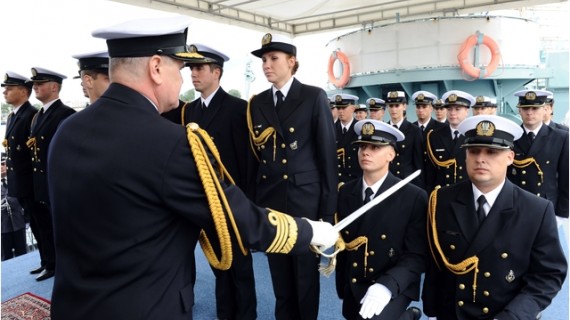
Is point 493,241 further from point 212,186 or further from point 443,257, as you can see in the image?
point 212,186

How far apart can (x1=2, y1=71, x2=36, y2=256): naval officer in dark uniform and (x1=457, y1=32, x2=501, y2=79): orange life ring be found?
10669 mm

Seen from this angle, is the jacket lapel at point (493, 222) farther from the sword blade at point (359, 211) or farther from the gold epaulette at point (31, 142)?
the gold epaulette at point (31, 142)

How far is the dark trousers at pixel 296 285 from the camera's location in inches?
111

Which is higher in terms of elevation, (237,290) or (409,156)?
(409,156)

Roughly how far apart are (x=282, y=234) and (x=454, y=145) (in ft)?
11.6

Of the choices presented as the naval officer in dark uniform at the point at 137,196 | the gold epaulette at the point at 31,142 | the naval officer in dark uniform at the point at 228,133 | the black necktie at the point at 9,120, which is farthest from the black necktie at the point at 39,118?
the naval officer in dark uniform at the point at 137,196

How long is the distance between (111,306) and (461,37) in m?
12.8

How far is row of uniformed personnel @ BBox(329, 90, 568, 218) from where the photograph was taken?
3.82 meters

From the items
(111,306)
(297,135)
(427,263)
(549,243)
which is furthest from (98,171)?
(549,243)

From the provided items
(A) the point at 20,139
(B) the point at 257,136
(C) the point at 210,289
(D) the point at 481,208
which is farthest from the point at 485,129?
(A) the point at 20,139

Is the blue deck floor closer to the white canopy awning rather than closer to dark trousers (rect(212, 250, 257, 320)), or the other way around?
dark trousers (rect(212, 250, 257, 320))

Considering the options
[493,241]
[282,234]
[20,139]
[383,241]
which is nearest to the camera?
[282,234]

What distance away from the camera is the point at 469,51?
38.3 feet

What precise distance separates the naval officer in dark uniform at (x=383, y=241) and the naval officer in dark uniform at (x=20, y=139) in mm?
3455
